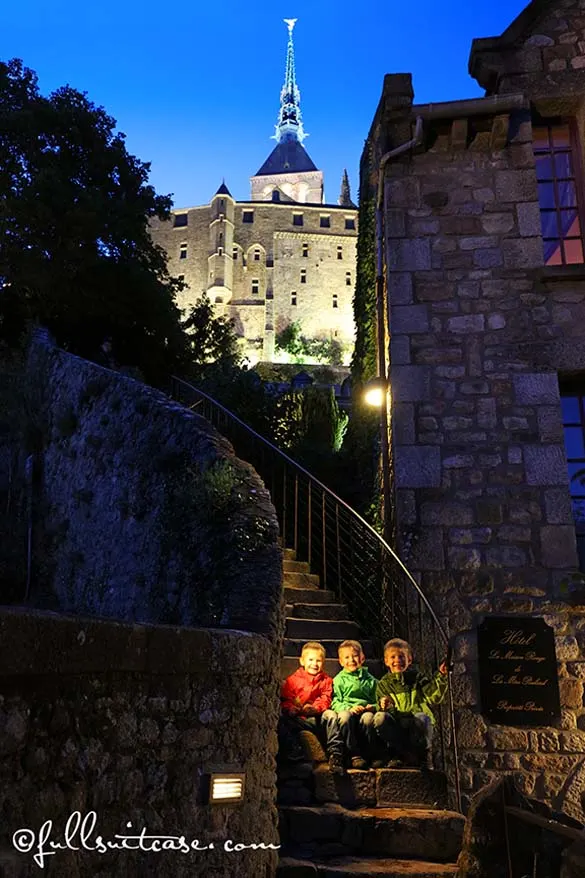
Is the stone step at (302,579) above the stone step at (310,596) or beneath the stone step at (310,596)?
above

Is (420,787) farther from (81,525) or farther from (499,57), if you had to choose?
A: (499,57)

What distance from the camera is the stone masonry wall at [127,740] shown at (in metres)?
1.89

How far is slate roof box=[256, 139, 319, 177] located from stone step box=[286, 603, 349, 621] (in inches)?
2982

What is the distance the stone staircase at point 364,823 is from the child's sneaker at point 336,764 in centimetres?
4

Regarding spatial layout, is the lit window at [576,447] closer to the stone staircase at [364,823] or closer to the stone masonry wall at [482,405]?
the stone masonry wall at [482,405]

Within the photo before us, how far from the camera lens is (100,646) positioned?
217 cm

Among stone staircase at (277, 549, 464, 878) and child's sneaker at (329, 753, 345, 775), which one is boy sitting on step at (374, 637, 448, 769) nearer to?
stone staircase at (277, 549, 464, 878)

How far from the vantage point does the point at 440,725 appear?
203 inches

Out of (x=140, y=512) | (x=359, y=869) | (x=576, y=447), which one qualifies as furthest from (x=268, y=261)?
(x=359, y=869)

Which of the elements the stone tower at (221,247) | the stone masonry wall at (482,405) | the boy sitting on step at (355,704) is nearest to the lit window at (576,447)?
the stone masonry wall at (482,405)

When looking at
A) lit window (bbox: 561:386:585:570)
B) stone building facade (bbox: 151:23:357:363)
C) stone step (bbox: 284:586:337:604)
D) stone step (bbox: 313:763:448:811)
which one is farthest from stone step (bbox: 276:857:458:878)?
stone building facade (bbox: 151:23:357:363)

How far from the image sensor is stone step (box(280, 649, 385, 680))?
5258 millimetres

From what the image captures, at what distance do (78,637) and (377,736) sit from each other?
3.06m

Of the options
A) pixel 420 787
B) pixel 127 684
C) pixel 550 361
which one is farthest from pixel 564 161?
pixel 127 684
